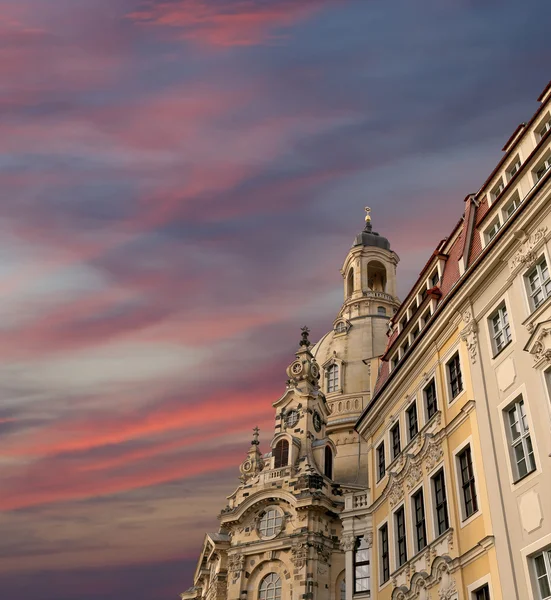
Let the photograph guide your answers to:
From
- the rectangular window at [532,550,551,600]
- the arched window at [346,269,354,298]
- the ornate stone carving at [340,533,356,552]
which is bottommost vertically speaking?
the rectangular window at [532,550,551,600]

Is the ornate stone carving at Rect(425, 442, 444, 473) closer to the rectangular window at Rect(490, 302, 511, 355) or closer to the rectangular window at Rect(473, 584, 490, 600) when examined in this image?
the rectangular window at Rect(490, 302, 511, 355)

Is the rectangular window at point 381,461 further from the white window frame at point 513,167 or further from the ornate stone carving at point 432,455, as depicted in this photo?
the white window frame at point 513,167

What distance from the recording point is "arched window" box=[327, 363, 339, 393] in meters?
91.2

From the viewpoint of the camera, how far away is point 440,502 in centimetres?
2766

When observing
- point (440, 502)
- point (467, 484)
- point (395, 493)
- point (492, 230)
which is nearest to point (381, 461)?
point (395, 493)

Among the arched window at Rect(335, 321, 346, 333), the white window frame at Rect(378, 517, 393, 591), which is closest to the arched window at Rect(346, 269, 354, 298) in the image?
the arched window at Rect(335, 321, 346, 333)

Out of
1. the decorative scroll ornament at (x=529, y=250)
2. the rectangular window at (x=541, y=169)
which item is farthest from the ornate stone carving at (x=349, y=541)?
the rectangular window at (x=541, y=169)

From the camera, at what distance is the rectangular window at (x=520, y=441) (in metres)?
22.5

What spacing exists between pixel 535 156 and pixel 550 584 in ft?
46.9

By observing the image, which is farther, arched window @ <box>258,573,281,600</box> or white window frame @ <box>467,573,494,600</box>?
arched window @ <box>258,573,281,600</box>

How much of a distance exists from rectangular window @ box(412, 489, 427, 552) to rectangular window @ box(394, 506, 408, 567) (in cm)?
106

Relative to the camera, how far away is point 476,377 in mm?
26281

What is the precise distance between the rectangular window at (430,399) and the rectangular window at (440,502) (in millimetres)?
2653

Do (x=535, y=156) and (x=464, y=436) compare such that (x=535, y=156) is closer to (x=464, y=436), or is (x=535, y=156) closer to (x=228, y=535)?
(x=464, y=436)
